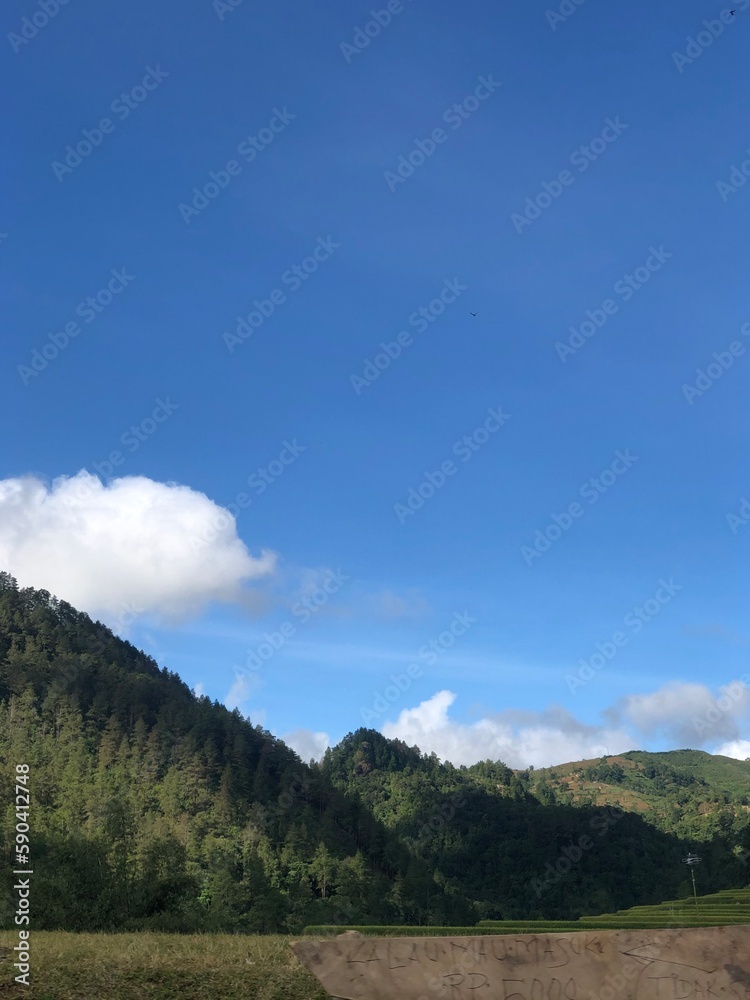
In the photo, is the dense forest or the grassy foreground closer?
the grassy foreground

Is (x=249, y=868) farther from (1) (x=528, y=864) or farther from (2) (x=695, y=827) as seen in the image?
(2) (x=695, y=827)

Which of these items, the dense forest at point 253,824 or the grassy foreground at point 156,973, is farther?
the dense forest at point 253,824

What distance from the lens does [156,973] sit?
12.8 m

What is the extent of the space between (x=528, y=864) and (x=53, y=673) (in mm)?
94891

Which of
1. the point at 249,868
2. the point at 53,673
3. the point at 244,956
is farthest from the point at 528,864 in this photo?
the point at 244,956

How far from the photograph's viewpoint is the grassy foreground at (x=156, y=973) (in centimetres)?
1203

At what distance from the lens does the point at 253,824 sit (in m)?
109

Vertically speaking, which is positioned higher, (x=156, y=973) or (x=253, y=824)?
(x=253, y=824)

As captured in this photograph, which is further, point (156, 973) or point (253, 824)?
point (253, 824)

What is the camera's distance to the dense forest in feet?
221

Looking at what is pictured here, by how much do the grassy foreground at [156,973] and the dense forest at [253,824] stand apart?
23.9 meters

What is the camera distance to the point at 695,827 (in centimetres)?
14662

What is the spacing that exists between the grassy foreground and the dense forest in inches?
942

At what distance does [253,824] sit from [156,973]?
340 ft
